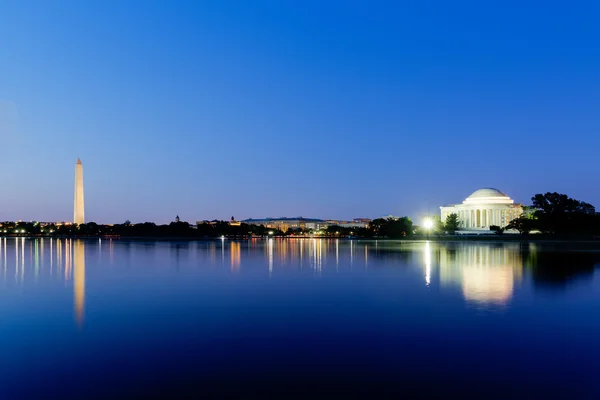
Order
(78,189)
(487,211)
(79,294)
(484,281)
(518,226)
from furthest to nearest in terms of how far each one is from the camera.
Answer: (487,211), (78,189), (518,226), (484,281), (79,294)

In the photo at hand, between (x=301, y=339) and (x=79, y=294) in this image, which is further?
(x=79, y=294)

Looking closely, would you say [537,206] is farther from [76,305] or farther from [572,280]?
[76,305]

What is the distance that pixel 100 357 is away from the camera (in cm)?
1320

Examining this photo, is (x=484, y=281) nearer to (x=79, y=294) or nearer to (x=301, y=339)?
(x=301, y=339)

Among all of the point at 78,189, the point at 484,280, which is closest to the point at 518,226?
the point at 484,280

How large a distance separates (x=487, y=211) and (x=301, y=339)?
488ft

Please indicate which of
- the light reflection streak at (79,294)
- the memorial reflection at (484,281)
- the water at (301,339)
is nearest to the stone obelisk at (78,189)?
the light reflection streak at (79,294)

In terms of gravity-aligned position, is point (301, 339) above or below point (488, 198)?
below

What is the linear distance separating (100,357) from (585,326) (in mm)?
14290

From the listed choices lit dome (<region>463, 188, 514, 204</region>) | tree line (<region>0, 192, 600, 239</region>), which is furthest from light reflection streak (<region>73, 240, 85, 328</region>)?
lit dome (<region>463, 188, 514, 204</region>)

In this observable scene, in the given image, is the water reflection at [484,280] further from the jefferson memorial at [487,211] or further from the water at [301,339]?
the jefferson memorial at [487,211]

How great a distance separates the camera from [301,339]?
49.5ft

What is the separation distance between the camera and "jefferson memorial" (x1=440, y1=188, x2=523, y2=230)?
15325 centimetres

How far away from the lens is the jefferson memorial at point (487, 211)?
153 metres
